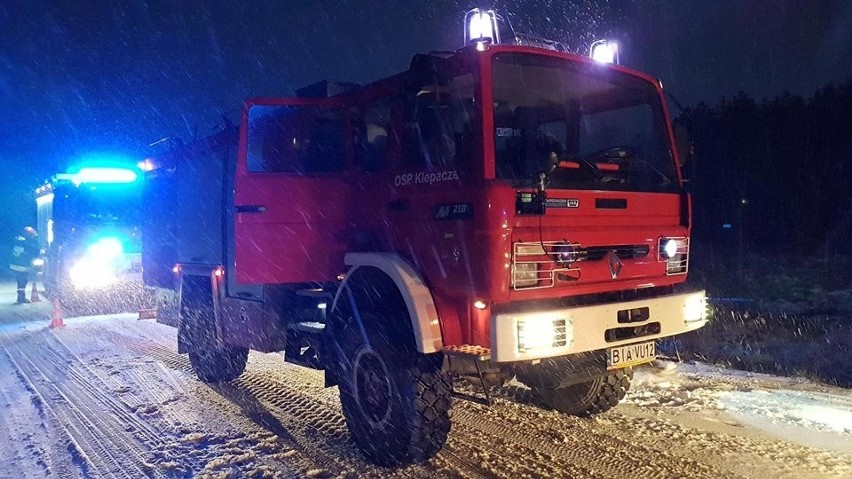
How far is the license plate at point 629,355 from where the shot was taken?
183 inches

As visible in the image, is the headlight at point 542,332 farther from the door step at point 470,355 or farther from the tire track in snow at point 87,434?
the tire track in snow at point 87,434

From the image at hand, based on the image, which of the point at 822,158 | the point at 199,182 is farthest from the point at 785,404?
the point at 822,158

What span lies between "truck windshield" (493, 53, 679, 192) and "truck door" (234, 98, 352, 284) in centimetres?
172

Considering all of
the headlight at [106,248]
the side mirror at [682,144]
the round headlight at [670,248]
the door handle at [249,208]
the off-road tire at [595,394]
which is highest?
the side mirror at [682,144]

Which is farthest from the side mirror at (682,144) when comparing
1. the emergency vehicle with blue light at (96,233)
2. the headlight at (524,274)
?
the emergency vehicle with blue light at (96,233)

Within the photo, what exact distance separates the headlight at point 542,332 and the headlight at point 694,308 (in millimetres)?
1345

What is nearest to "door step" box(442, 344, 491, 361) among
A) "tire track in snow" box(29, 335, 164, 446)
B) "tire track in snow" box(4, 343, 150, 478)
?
Result: "tire track in snow" box(4, 343, 150, 478)

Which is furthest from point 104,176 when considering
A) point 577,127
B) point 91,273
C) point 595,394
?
point 595,394

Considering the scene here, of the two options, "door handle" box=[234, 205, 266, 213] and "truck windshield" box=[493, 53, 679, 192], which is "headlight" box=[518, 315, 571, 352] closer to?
"truck windshield" box=[493, 53, 679, 192]

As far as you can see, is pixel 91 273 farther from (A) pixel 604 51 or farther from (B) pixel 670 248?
(B) pixel 670 248

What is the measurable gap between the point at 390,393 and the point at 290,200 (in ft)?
6.54

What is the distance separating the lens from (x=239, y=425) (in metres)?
5.81

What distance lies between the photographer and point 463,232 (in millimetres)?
4312

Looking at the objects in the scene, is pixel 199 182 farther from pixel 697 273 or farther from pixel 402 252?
pixel 697 273
